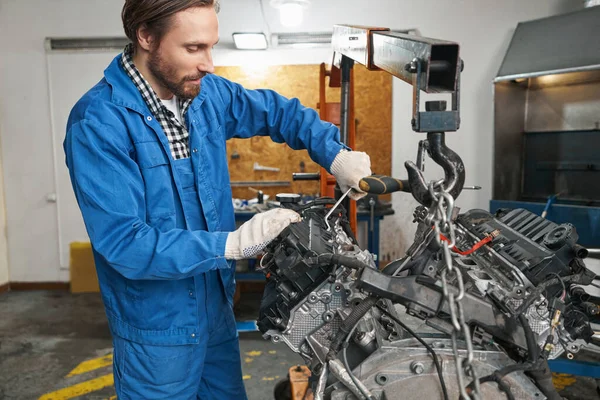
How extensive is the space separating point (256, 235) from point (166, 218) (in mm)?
351

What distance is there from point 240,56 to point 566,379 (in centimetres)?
384

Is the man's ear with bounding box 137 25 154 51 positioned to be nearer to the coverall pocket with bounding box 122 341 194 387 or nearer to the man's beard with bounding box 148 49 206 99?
the man's beard with bounding box 148 49 206 99

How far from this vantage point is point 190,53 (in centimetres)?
138

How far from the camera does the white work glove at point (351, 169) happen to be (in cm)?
157

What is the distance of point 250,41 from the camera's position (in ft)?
13.7

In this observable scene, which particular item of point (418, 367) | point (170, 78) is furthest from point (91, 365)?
point (418, 367)

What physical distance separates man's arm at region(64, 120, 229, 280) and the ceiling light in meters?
2.86

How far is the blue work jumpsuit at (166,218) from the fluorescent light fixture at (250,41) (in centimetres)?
251

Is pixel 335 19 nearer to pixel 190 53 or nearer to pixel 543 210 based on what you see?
pixel 543 210

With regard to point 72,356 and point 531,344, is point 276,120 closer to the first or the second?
point 531,344

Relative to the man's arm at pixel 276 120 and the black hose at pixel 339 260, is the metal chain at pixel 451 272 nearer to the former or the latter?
the black hose at pixel 339 260

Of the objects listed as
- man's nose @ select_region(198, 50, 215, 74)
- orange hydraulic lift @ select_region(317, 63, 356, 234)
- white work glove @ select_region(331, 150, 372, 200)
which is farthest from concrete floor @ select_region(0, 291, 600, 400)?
man's nose @ select_region(198, 50, 215, 74)

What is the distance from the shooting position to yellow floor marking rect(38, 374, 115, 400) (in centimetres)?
268

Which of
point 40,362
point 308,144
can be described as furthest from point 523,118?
point 40,362
